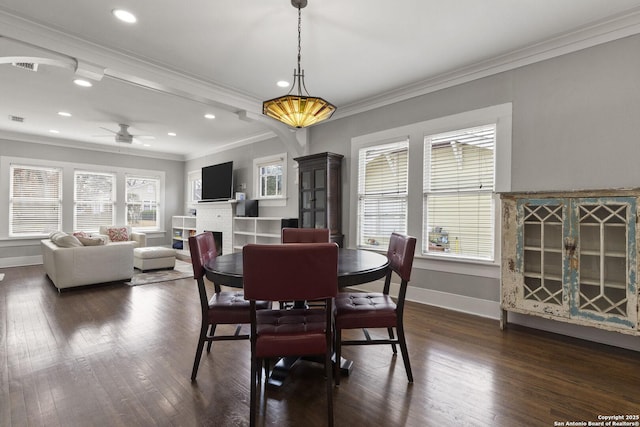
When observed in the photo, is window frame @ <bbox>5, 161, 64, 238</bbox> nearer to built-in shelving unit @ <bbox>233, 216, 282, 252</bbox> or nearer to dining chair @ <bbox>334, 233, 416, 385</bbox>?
built-in shelving unit @ <bbox>233, 216, 282, 252</bbox>

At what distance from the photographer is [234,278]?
1.76m

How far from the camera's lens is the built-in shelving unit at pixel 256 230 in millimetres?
5609

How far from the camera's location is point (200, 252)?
87.6 inches

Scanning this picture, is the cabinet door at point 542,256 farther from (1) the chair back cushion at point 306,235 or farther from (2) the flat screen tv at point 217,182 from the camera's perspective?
(2) the flat screen tv at point 217,182

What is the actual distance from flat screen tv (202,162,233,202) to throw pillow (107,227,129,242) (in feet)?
6.04

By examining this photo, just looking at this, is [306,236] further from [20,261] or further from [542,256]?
[20,261]

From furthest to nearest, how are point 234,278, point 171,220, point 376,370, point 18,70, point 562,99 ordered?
point 171,220 → point 18,70 → point 562,99 → point 376,370 → point 234,278

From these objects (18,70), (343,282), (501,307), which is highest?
(18,70)

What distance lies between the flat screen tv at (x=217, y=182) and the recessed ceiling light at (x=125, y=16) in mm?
4027

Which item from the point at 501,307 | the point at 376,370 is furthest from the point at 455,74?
the point at 376,370

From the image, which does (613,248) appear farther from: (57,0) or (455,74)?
(57,0)

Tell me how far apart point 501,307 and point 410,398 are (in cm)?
161

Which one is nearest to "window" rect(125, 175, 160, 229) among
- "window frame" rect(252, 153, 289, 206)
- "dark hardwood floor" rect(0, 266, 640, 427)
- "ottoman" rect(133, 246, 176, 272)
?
"ottoman" rect(133, 246, 176, 272)

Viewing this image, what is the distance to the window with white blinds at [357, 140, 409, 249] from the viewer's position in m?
4.05
